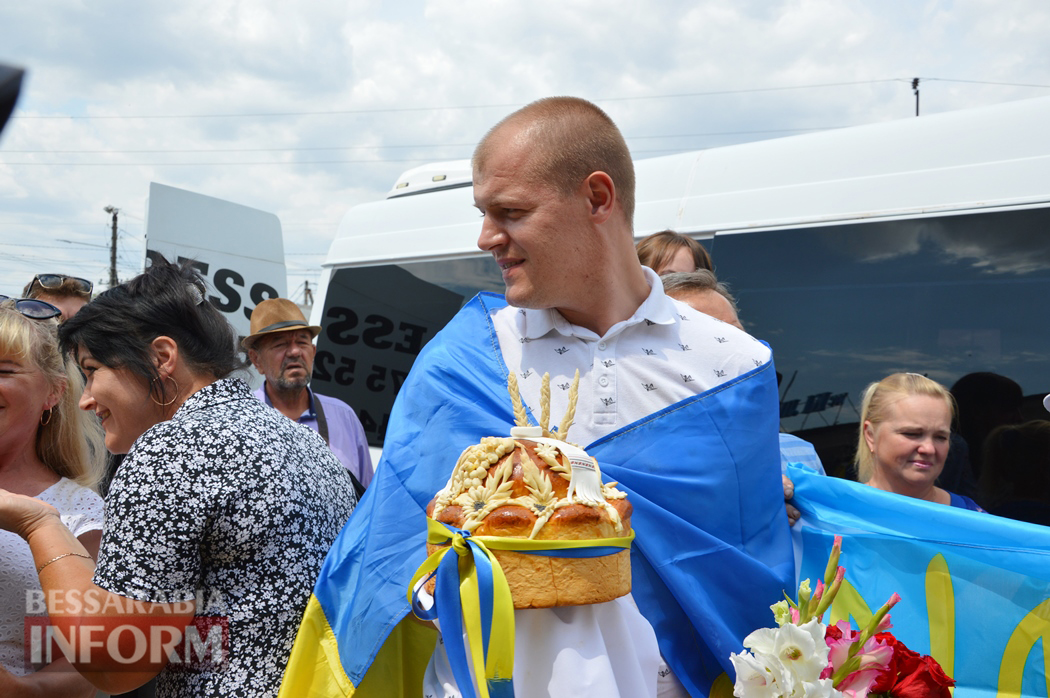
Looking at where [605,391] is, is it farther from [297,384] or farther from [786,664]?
[297,384]

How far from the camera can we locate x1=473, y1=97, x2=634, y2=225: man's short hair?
1948 mm

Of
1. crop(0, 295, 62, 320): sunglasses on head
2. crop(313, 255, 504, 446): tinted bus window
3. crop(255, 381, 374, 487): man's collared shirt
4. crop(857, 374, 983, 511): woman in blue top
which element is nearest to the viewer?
crop(0, 295, 62, 320): sunglasses on head

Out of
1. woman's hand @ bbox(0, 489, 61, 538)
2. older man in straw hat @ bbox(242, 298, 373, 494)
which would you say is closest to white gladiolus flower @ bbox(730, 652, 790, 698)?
woman's hand @ bbox(0, 489, 61, 538)

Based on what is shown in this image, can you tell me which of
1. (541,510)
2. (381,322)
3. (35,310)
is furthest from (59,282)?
(541,510)

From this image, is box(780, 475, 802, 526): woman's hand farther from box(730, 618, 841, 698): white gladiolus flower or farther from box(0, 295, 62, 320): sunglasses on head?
box(0, 295, 62, 320): sunglasses on head

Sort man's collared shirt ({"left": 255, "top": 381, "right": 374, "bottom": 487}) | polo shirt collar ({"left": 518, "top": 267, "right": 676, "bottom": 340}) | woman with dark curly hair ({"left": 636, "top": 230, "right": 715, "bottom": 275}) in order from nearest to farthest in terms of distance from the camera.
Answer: polo shirt collar ({"left": 518, "top": 267, "right": 676, "bottom": 340}), woman with dark curly hair ({"left": 636, "top": 230, "right": 715, "bottom": 275}), man's collared shirt ({"left": 255, "top": 381, "right": 374, "bottom": 487})

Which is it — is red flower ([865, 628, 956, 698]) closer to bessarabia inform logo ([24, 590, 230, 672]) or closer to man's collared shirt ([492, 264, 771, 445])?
man's collared shirt ([492, 264, 771, 445])

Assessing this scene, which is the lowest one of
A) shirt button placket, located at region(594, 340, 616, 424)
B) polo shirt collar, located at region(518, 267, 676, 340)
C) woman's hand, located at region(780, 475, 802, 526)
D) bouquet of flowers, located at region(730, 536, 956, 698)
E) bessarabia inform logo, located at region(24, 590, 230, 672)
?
bessarabia inform logo, located at region(24, 590, 230, 672)

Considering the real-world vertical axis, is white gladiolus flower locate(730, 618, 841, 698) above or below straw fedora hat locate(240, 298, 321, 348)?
below

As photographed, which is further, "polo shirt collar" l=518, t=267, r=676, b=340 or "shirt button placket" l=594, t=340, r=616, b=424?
"polo shirt collar" l=518, t=267, r=676, b=340

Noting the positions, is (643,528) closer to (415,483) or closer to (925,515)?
(415,483)

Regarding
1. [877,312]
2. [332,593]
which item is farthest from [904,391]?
[332,593]

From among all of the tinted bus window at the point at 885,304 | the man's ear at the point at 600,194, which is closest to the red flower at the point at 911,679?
the man's ear at the point at 600,194

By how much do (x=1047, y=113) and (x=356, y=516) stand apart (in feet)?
10.1
